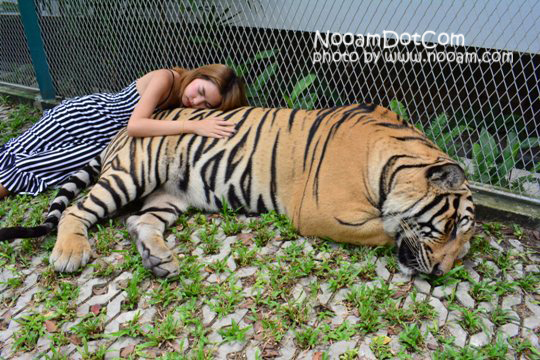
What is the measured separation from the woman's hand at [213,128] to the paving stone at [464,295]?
1.84 metres

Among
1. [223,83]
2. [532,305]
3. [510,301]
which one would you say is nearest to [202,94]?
[223,83]

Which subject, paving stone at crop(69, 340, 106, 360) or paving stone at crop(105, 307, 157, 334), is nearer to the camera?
paving stone at crop(69, 340, 106, 360)

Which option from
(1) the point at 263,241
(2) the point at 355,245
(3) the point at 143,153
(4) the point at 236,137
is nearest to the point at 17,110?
(3) the point at 143,153

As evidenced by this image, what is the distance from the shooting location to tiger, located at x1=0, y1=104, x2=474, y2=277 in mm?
2791

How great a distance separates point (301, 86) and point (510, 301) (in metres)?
2.70

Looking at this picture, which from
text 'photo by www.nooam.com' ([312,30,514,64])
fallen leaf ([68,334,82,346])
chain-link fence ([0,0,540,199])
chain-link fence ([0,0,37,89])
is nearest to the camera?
fallen leaf ([68,334,82,346])

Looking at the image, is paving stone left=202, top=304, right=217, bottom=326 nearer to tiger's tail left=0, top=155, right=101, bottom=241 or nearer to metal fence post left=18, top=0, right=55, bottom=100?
tiger's tail left=0, top=155, right=101, bottom=241

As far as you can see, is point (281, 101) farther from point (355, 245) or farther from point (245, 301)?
point (245, 301)

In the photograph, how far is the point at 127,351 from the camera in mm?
2389

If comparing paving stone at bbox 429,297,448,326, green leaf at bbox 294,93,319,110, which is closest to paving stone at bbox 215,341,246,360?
paving stone at bbox 429,297,448,326

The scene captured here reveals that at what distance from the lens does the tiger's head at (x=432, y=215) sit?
8.95 feet

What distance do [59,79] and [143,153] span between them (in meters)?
2.94

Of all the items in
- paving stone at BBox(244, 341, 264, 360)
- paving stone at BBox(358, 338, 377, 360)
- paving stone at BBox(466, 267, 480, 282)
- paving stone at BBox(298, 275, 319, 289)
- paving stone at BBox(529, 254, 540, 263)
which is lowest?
paving stone at BBox(244, 341, 264, 360)

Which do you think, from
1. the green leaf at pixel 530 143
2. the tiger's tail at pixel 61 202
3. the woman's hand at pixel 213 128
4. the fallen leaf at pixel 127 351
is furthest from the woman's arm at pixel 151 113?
the green leaf at pixel 530 143
